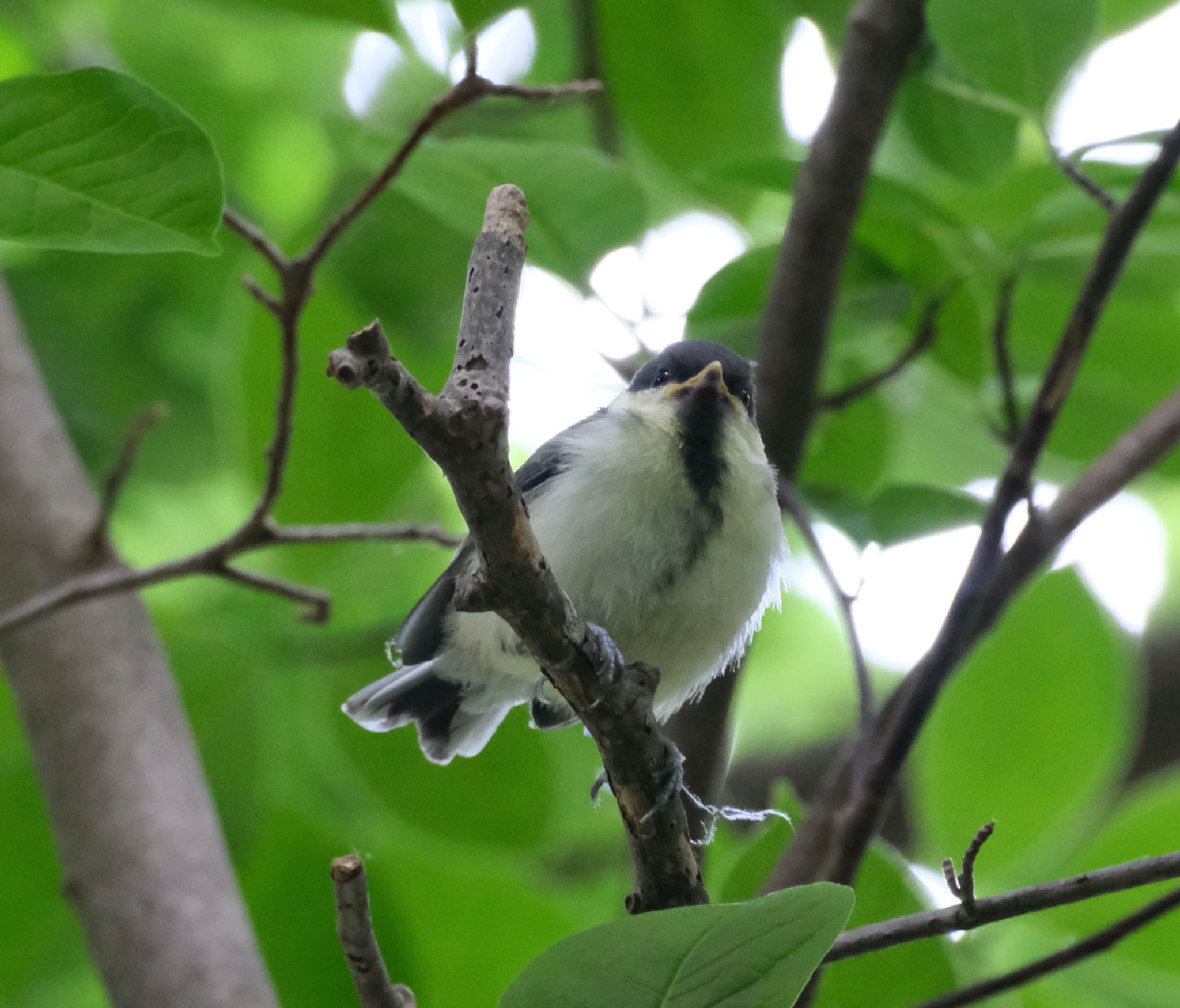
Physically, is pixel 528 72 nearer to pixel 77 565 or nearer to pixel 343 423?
pixel 343 423

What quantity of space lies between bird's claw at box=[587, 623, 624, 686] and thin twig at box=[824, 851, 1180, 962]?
235 millimetres

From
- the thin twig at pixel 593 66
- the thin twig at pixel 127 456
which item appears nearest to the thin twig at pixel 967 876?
the thin twig at pixel 127 456

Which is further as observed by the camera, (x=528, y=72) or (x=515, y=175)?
(x=528, y=72)

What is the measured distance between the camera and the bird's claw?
2.96 ft

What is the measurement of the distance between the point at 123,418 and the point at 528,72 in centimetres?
90

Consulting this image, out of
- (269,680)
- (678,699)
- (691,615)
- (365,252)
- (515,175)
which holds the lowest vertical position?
(269,680)

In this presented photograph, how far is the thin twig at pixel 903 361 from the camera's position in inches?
59.9

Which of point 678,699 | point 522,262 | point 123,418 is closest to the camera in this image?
point 522,262

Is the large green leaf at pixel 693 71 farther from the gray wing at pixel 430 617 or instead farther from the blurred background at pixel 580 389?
the gray wing at pixel 430 617

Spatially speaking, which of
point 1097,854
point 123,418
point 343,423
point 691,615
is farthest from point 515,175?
point 123,418

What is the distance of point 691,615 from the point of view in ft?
4.62

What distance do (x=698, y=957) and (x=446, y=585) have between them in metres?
0.71

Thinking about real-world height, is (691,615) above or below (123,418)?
above

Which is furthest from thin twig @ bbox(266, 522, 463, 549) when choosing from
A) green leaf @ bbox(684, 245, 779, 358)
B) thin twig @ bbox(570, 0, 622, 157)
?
thin twig @ bbox(570, 0, 622, 157)
